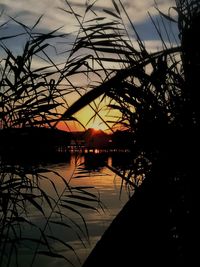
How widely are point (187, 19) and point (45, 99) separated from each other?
173 cm

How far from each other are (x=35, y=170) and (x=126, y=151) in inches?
40.2

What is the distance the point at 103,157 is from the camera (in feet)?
15.1

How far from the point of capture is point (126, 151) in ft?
12.3

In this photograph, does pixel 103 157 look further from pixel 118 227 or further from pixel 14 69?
pixel 118 227

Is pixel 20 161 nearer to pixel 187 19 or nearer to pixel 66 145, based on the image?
pixel 66 145

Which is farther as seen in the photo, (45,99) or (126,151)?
(45,99)

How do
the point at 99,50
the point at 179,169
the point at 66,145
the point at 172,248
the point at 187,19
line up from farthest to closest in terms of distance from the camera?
the point at 66,145 → the point at 99,50 → the point at 187,19 → the point at 172,248 → the point at 179,169

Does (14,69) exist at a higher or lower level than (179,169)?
higher

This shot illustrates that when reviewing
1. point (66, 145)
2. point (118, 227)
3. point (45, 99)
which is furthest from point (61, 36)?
point (118, 227)

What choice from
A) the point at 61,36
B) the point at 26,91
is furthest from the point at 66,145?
the point at 61,36

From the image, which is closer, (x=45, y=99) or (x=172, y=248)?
(x=172, y=248)

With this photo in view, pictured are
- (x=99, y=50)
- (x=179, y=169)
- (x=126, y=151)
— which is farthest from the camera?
(x=126, y=151)

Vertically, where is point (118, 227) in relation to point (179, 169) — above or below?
below

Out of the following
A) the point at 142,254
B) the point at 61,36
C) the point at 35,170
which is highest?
the point at 61,36
